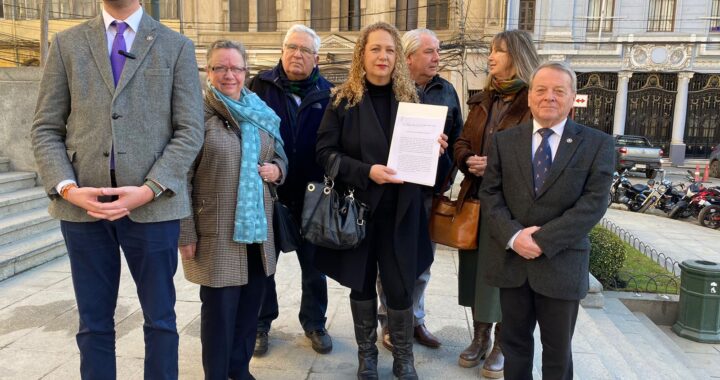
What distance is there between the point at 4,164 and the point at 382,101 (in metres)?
6.19

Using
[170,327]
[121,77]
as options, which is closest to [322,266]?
[170,327]

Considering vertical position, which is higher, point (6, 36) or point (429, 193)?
point (6, 36)

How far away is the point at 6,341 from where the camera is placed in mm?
3562

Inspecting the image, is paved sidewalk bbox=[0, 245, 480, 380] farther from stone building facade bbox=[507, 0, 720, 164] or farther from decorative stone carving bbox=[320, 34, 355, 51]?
stone building facade bbox=[507, 0, 720, 164]

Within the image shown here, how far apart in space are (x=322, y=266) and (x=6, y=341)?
7.76ft

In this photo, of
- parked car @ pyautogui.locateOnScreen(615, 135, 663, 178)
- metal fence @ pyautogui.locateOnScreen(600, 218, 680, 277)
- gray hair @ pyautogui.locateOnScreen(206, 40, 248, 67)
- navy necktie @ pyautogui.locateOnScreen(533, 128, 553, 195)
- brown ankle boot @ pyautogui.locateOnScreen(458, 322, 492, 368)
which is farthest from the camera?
parked car @ pyautogui.locateOnScreen(615, 135, 663, 178)

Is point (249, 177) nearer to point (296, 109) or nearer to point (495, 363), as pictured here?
point (296, 109)

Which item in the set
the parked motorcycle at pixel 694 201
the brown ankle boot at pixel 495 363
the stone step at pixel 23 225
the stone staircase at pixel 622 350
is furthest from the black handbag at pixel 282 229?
the parked motorcycle at pixel 694 201

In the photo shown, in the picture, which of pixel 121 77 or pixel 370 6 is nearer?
pixel 121 77

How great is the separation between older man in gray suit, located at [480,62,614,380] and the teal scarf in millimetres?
1208

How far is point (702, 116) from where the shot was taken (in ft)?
78.9

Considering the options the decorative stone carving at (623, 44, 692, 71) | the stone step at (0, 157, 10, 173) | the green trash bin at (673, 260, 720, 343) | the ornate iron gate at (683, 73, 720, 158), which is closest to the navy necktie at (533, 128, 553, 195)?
the green trash bin at (673, 260, 720, 343)

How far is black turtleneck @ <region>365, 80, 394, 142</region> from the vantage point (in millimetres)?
2920

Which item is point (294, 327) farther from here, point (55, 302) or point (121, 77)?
point (121, 77)
